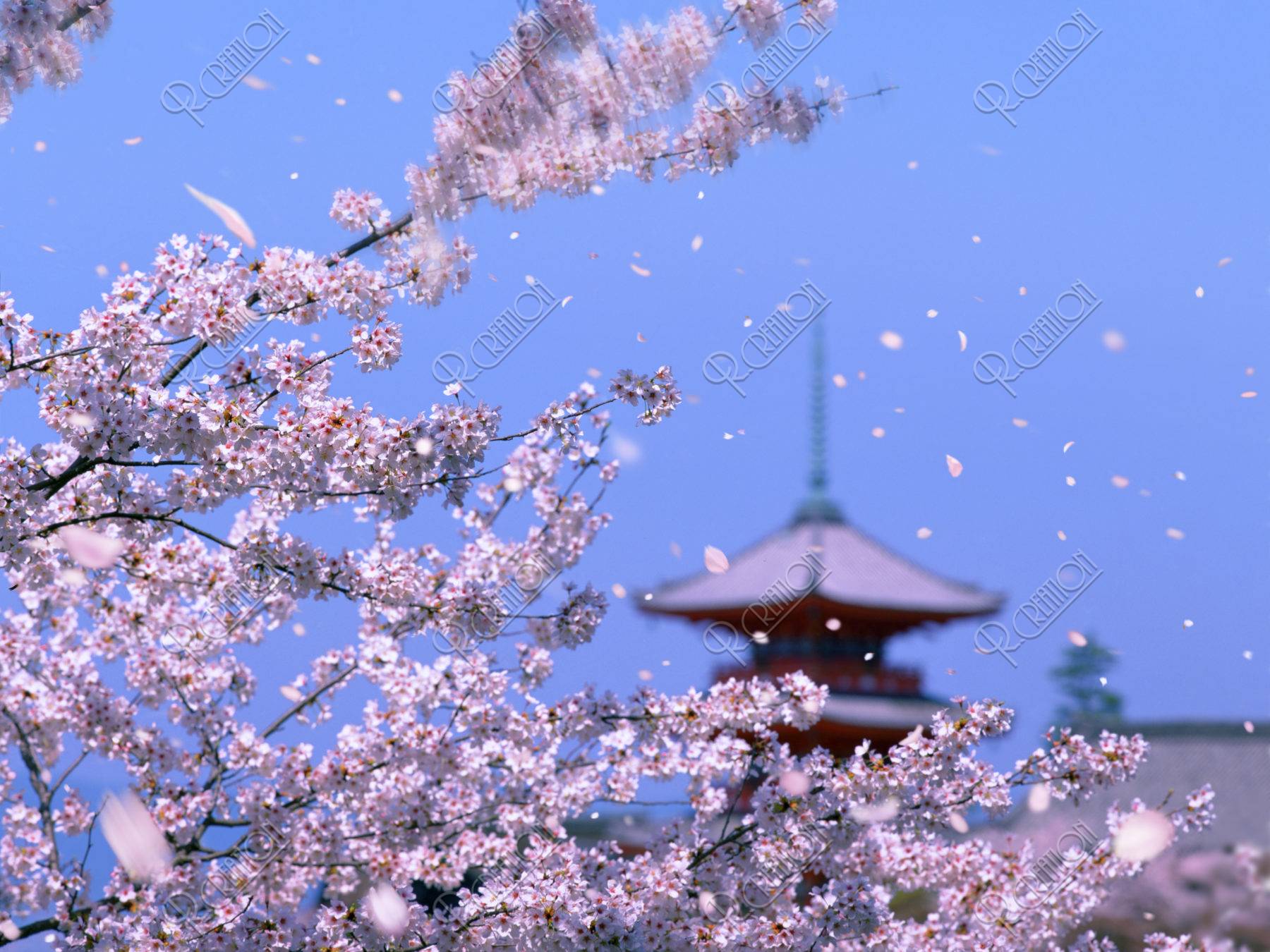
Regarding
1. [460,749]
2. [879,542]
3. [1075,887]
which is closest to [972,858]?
[1075,887]

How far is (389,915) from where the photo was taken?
16.6 feet

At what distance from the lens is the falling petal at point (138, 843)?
5.98 metres

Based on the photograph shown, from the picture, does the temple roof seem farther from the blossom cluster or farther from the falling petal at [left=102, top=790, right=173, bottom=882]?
the blossom cluster

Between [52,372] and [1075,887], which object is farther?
[1075,887]

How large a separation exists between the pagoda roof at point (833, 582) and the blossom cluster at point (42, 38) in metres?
16.3

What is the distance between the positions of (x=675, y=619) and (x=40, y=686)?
16.8m

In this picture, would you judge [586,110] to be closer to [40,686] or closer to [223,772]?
[223,772]

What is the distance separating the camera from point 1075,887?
6.38 metres

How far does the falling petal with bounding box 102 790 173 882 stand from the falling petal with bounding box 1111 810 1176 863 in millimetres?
4863

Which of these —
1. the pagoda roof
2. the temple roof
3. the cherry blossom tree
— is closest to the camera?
the cherry blossom tree

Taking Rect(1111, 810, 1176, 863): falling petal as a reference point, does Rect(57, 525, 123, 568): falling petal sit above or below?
above

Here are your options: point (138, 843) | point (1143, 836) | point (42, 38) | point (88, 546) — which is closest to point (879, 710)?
point (1143, 836)

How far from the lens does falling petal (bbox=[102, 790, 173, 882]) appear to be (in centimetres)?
598

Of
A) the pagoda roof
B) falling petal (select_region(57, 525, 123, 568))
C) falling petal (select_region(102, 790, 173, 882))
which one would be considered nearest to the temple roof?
the pagoda roof
